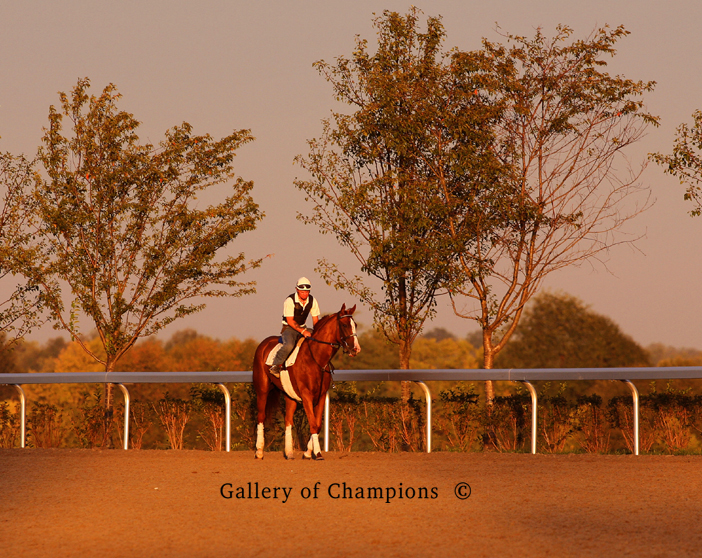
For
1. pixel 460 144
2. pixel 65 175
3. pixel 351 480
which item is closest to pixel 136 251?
pixel 65 175

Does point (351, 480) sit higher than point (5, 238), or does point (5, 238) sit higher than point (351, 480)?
point (5, 238)

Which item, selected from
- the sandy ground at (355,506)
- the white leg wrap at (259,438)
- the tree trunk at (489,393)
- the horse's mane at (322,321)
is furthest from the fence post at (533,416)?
the white leg wrap at (259,438)

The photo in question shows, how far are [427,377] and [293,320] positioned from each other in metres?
2.34

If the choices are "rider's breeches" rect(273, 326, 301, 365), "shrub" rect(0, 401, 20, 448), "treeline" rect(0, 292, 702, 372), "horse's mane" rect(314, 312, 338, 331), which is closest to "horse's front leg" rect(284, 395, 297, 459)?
"rider's breeches" rect(273, 326, 301, 365)

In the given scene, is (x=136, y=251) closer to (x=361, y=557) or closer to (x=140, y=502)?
(x=140, y=502)

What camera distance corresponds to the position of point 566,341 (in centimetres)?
7381

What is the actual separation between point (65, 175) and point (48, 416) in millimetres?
6438

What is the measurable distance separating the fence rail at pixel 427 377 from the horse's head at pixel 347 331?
5.59 feet

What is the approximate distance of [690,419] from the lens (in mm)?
13617

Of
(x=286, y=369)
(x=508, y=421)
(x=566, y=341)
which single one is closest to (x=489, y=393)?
(x=508, y=421)

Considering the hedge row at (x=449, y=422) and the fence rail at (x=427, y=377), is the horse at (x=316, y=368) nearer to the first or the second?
the hedge row at (x=449, y=422)

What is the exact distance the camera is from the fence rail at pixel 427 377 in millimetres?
12992

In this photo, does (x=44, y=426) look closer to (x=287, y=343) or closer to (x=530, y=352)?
(x=287, y=343)

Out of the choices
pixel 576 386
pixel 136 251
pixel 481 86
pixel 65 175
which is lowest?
pixel 576 386
